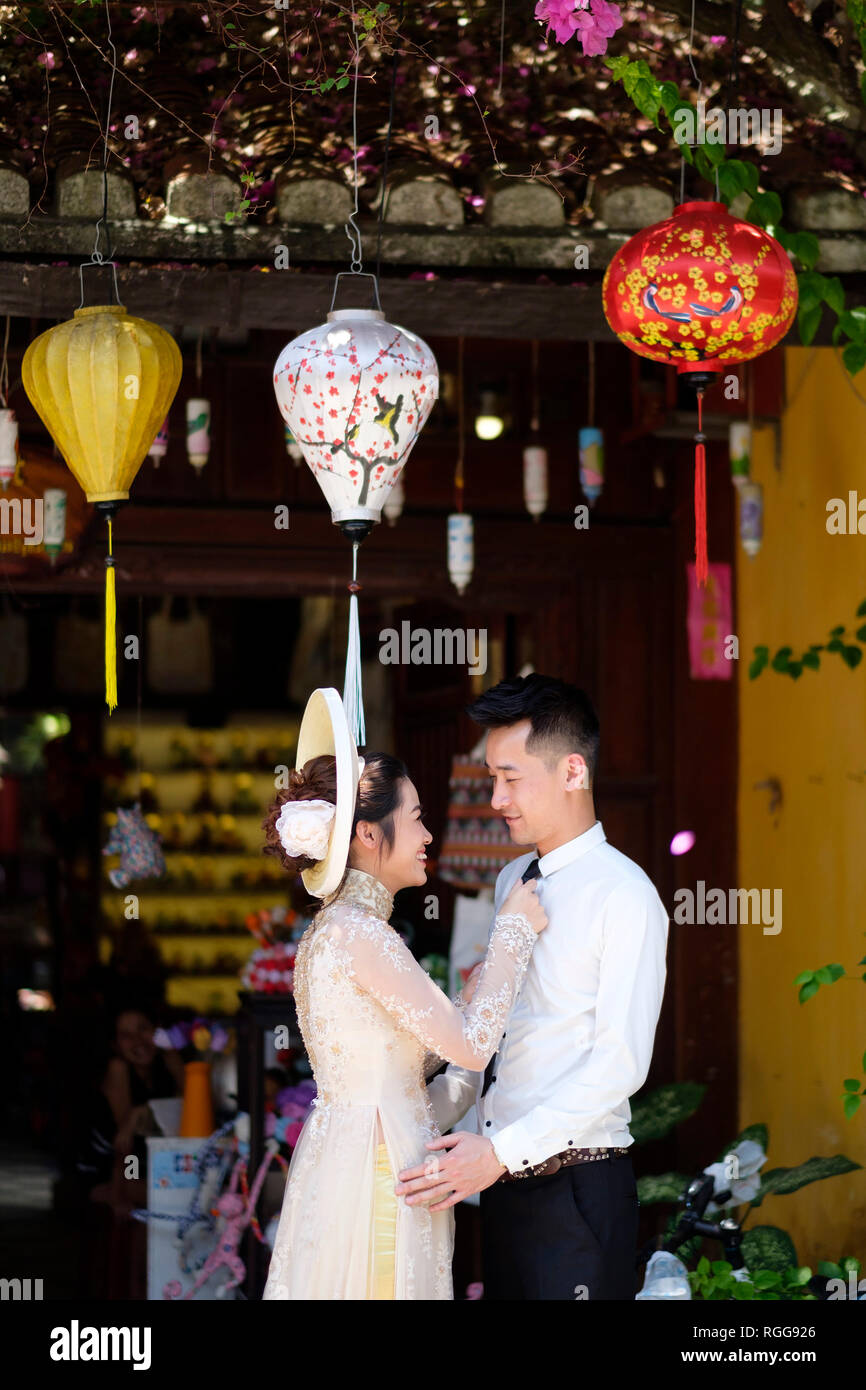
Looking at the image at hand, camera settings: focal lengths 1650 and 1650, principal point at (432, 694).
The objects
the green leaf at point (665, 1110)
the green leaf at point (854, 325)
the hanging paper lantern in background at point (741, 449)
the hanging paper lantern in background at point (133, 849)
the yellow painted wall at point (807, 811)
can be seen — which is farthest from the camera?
the hanging paper lantern in background at point (133, 849)

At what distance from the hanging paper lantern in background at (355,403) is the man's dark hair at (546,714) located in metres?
0.28

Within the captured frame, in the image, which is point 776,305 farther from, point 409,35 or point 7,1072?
point 7,1072

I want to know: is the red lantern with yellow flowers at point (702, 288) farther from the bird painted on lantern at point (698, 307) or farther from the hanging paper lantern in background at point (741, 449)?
the hanging paper lantern in background at point (741, 449)

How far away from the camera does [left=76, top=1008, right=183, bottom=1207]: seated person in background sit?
5301 mm

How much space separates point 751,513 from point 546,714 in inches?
87.8

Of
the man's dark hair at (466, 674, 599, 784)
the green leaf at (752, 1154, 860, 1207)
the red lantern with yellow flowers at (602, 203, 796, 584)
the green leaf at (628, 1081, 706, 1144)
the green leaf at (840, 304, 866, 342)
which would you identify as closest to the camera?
the man's dark hair at (466, 674, 599, 784)

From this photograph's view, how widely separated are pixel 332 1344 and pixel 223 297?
81.0 inches

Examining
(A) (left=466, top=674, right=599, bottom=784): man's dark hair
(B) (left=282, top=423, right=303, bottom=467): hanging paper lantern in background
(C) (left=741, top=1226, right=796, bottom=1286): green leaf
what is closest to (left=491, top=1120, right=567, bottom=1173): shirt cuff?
(A) (left=466, top=674, right=599, bottom=784): man's dark hair

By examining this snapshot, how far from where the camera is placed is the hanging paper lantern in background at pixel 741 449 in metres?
4.79

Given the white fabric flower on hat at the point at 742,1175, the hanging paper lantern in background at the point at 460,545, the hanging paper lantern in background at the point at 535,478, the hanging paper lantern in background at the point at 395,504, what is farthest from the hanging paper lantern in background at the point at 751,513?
the white fabric flower on hat at the point at 742,1175

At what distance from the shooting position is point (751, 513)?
191 inches

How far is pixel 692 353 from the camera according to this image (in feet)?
9.97

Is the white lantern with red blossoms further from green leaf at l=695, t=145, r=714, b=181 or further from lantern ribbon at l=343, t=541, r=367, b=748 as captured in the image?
green leaf at l=695, t=145, r=714, b=181

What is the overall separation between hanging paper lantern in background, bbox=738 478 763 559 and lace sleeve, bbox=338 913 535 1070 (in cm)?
247
